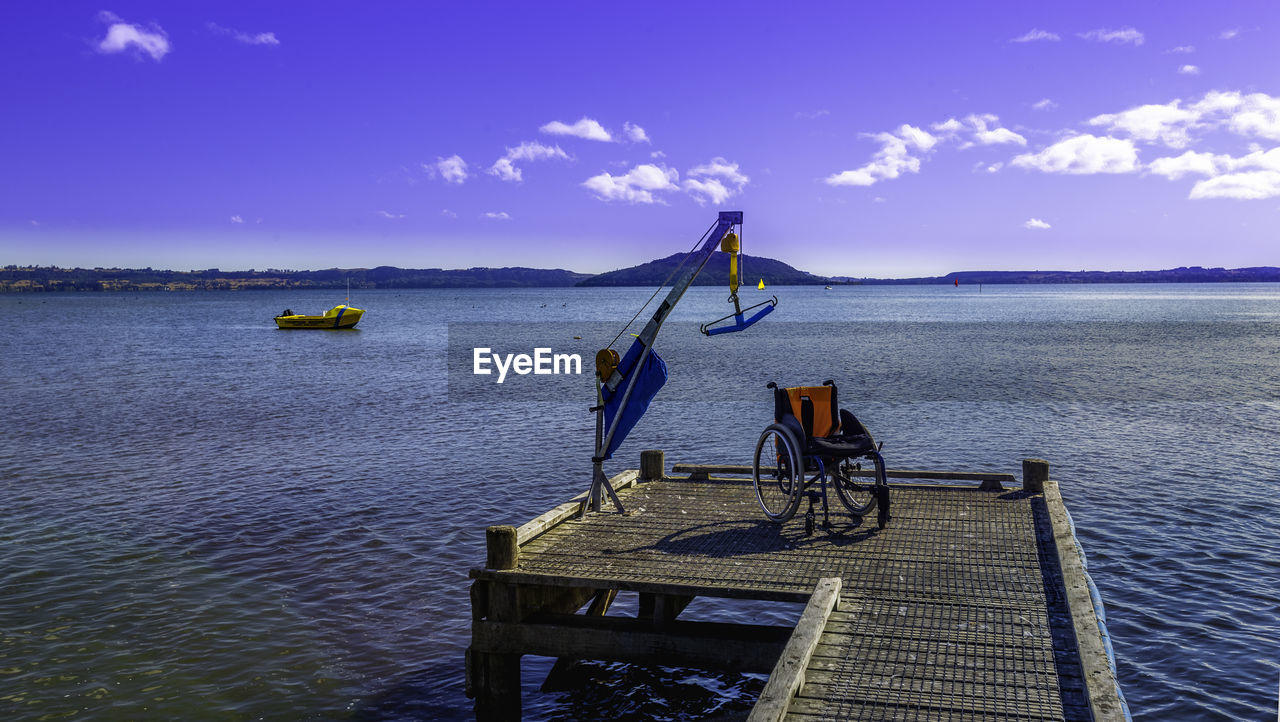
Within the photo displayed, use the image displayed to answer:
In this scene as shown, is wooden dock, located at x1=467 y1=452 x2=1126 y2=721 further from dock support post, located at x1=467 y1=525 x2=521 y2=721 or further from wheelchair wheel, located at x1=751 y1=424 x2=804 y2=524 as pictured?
wheelchair wheel, located at x1=751 y1=424 x2=804 y2=524

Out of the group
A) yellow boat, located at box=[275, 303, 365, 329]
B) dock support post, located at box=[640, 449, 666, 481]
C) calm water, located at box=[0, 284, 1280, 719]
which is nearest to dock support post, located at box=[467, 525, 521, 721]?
calm water, located at box=[0, 284, 1280, 719]

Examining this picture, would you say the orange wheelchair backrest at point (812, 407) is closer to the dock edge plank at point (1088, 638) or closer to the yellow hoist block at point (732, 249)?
the yellow hoist block at point (732, 249)

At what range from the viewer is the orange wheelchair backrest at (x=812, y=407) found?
10109 mm

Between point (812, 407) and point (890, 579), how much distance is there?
2.44 meters

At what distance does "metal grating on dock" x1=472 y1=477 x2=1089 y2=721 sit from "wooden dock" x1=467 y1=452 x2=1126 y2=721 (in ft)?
0.06

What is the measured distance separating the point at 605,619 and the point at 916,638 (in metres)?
2.89

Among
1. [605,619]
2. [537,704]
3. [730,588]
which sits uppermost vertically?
[730,588]

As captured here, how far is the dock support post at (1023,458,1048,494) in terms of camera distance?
1126 cm

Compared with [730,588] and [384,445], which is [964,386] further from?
[730,588]

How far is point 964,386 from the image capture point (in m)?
35.7

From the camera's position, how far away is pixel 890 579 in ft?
26.6

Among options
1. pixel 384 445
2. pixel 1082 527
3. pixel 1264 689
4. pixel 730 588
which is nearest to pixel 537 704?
pixel 730 588
